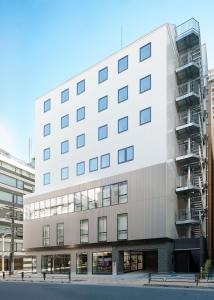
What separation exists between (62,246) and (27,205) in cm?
1191

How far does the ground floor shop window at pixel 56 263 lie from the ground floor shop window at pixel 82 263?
200 centimetres

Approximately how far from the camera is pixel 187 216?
5253cm

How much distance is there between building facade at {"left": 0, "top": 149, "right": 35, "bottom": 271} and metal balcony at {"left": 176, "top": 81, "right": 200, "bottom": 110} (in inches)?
1998

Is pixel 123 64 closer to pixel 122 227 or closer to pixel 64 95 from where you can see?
pixel 64 95

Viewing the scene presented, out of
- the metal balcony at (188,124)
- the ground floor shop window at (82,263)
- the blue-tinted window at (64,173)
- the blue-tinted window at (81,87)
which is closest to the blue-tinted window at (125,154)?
the metal balcony at (188,124)

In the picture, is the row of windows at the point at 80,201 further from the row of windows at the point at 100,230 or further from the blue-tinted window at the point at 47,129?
the blue-tinted window at the point at 47,129

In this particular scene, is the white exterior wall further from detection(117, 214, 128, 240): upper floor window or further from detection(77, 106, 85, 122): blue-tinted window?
detection(117, 214, 128, 240): upper floor window

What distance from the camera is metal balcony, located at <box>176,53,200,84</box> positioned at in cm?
5444

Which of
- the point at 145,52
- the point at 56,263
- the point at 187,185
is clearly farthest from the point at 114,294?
the point at 56,263

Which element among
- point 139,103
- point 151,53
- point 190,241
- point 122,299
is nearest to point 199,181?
point 190,241

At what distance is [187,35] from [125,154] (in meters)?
15.5

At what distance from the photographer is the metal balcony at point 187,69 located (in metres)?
54.4

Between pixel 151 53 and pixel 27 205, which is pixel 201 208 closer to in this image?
pixel 151 53

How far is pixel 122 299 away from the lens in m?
25.0
